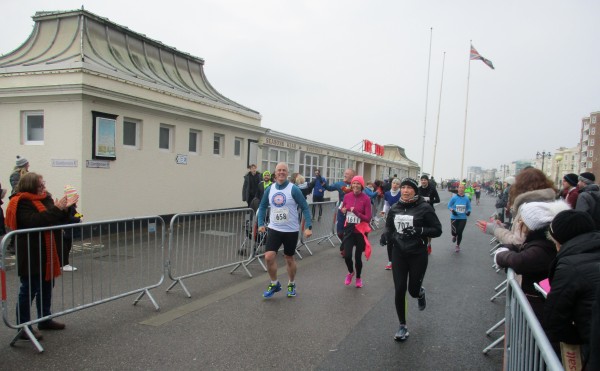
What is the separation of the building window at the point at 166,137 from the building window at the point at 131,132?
3.55 ft

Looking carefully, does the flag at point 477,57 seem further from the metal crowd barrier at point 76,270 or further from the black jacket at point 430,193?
the metal crowd barrier at point 76,270

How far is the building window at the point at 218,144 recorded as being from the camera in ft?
52.4

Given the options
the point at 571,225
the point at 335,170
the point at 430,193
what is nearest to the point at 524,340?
the point at 571,225

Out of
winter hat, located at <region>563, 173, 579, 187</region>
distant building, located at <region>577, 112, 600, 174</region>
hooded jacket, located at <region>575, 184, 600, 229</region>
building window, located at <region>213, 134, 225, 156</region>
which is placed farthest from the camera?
distant building, located at <region>577, 112, 600, 174</region>

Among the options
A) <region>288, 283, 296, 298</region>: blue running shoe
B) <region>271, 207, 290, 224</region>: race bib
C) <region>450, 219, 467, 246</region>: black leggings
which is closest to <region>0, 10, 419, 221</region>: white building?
<region>271, 207, 290, 224</region>: race bib

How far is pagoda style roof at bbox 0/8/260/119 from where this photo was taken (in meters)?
11.2

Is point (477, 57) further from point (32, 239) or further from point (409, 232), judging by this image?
point (32, 239)

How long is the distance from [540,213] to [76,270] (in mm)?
6622

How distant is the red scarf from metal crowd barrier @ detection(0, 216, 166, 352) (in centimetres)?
3

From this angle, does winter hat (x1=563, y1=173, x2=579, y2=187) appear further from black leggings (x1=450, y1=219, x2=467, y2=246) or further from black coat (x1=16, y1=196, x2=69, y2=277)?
black coat (x1=16, y1=196, x2=69, y2=277)

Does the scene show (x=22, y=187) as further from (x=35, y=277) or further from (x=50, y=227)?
(x=35, y=277)

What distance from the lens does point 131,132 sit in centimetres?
1223

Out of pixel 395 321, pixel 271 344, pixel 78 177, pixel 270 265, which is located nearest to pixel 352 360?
pixel 271 344

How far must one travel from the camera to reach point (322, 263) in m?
8.66
